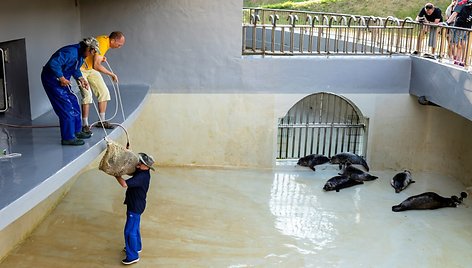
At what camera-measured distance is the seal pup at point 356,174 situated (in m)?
12.3

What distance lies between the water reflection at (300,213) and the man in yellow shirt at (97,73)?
4072mm

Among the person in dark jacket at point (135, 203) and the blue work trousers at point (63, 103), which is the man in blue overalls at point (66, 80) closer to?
the blue work trousers at point (63, 103)

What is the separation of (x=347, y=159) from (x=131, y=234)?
21.7ft

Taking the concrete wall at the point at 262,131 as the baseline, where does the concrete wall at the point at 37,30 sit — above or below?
above

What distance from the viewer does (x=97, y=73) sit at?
7.82 metres

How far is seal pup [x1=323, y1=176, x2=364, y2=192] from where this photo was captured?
466 inches

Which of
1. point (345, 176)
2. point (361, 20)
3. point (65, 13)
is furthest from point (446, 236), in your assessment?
point (65, 13)

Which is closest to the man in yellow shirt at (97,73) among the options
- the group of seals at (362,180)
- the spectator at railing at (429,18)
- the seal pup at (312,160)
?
the group of seals at (362,180)

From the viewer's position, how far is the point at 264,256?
8789 millimetres

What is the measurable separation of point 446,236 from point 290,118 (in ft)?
20.8

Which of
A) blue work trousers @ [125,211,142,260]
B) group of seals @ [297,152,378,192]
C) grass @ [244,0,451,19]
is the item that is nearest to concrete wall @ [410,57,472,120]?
group of seals @ [297,152,378,192]

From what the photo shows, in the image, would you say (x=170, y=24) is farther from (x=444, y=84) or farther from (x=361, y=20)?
(x=444, y=84)

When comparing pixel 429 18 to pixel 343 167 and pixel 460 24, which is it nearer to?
pixel 460 24

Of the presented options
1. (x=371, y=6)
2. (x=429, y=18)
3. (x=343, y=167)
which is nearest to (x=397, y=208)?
(x=343, y=167)
